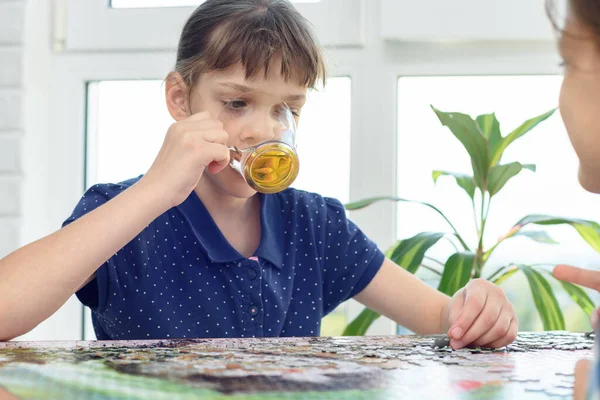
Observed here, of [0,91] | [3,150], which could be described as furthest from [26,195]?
[0,91]

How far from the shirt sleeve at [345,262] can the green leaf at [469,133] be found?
39 centimetres

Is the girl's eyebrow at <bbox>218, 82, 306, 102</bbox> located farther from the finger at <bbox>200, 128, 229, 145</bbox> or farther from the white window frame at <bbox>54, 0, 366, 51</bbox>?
the white window frame at <bbox>54, 0, 366, 51</bbox>

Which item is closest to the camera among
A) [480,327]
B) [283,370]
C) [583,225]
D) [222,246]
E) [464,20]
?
[283,370]

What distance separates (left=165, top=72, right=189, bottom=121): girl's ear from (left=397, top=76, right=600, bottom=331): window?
0.81 m

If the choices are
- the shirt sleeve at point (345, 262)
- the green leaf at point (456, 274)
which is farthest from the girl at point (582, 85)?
the green leaf at point (456, 274)

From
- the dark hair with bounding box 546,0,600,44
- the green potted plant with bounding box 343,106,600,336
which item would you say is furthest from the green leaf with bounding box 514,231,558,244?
the dark hair with bounding box 546,0,600,44

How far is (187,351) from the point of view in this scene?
2.48 ft

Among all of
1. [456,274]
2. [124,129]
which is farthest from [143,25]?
[456,274]

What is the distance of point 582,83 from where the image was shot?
0.65 m

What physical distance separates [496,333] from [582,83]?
37 centimetres

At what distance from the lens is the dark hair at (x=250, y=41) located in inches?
47.5

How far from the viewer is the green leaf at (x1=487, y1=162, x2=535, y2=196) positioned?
1.64 metres

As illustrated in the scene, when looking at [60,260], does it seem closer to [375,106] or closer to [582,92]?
A: [582,92]

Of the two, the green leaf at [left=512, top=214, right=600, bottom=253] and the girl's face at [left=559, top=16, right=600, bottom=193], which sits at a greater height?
the girl's face at [left=559, top=16, right=600, bottom=193]
